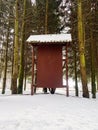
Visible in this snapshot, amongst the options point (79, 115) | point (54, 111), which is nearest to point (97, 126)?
point (79, 115)

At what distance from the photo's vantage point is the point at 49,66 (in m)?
15.5

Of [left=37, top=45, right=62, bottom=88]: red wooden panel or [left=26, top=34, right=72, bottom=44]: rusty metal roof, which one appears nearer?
[left=26, top=34, right=72, bottom=44]: rusty metal roof

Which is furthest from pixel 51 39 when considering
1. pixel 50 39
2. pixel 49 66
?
pixel 49 66

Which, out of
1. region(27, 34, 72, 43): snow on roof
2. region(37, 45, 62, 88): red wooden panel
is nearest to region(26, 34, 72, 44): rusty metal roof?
region(27, 34, 72, 43): snow on roof

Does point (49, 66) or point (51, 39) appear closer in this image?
A: point (51, 39)

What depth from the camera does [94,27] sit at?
20.2m

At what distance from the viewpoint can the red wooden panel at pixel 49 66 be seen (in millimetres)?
15203

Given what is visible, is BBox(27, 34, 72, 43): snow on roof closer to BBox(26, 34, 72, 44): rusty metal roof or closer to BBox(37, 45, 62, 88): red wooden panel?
BBox(26, 34, 72, 44): rusty metal roof

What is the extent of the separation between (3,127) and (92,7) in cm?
1592

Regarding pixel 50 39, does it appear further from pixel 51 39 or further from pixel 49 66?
pixel 49 66

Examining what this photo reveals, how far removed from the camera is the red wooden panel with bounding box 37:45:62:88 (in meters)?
15.2

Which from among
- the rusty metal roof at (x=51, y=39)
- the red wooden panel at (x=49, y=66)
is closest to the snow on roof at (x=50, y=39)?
the rusty metal roof at (x=51, y=39)

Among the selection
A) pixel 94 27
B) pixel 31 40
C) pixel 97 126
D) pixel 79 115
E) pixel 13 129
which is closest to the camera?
pixel 13 129

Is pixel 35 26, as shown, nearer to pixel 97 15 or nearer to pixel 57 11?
pixel 57 11
